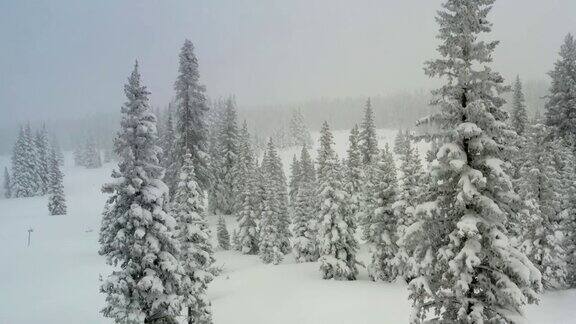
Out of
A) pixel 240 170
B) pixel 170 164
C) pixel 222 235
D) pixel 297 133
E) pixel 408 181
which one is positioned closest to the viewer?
pixel 408 181

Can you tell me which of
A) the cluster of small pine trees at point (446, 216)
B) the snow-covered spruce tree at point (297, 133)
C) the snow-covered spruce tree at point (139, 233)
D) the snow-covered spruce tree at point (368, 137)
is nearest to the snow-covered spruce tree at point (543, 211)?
the cluster of small pine trees at point (446, 216)

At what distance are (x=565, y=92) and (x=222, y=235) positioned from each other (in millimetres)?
41993

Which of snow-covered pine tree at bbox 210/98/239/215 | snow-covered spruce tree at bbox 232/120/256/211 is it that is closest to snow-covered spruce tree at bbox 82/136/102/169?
snow-covered pine tree at bbox 210/98/239/215

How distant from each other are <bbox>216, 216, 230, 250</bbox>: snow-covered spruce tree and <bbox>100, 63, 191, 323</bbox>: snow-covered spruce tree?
3866 cm

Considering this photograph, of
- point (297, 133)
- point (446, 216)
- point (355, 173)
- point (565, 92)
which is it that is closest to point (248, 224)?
point (355, 173)

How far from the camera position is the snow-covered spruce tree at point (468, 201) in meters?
13.2

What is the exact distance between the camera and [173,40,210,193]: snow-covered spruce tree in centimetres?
5275

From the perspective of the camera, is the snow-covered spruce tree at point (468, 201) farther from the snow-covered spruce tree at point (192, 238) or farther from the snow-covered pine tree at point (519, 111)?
the snow-covered pine tree at point (519, 111)

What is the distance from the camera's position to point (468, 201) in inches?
531

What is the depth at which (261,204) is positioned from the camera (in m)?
57.9

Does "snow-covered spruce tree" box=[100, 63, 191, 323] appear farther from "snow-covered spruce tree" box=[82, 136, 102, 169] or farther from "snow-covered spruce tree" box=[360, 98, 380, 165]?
"snow-covered spruce tree" box=[82, 136, 102, 169]

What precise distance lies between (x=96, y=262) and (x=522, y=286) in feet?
149

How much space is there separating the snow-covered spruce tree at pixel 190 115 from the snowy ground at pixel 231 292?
1254 cm

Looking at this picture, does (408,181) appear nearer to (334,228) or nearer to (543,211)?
(334,228)
